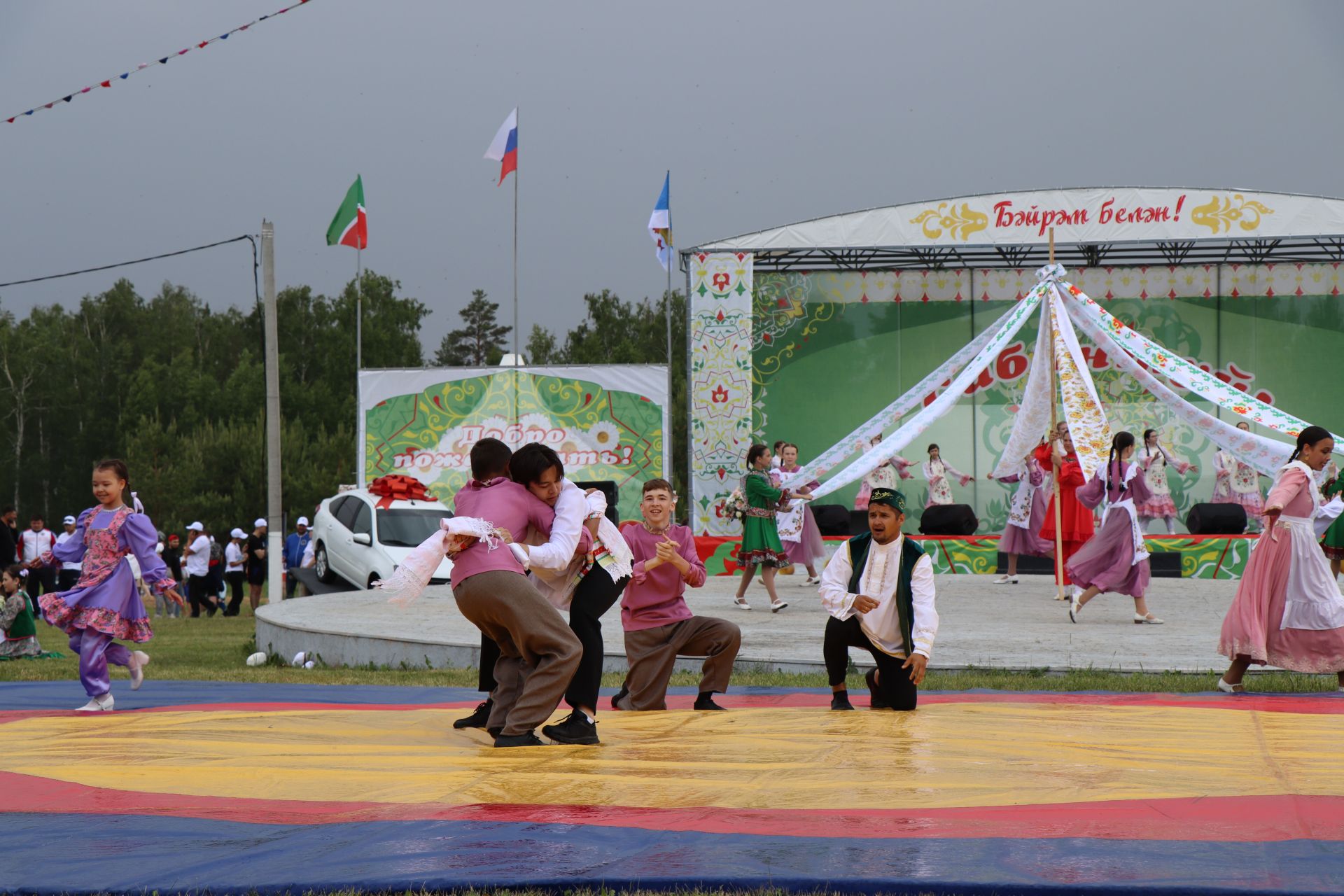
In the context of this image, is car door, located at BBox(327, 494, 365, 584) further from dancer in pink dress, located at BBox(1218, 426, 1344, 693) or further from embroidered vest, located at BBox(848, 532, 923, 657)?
dancer in pink dress, located at BBox(1218, 426, 1344, 693)

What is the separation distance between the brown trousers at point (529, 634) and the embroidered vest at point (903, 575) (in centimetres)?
177

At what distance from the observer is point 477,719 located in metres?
6.23

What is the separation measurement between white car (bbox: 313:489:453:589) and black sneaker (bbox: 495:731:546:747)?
37.9 ft

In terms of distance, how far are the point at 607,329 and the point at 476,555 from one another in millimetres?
52605

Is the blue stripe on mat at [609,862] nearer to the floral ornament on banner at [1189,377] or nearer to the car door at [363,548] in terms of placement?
the floral ornament on banner at [1189,377]

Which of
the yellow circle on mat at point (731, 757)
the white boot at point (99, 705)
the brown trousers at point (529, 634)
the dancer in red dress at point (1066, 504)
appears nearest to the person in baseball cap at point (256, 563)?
the dancer in red dress at point (1066, 504)

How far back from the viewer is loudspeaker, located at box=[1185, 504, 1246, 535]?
64.2 ft

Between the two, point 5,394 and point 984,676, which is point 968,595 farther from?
point 5,394

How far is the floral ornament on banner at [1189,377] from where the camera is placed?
11.0m

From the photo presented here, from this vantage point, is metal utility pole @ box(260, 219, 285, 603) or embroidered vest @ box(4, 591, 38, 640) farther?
metal utility pole @ box(260, 219, 285, 603)

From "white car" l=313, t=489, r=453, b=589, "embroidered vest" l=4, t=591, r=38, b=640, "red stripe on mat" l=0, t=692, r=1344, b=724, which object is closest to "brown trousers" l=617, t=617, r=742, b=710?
"red stripe on mat" l=0, t=692, r=1344, b=724

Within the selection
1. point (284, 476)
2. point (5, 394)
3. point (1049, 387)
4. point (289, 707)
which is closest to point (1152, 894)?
point (289, 707)

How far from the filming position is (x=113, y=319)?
55.5 metres

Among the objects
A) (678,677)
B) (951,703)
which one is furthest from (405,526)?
(951,703)
